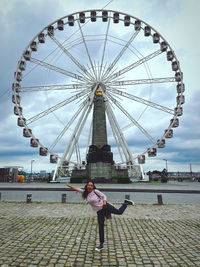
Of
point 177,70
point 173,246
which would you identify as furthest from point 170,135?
point 173,246

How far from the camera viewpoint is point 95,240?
4.98 m

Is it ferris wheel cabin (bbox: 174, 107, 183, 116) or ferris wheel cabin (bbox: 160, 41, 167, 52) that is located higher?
ferris wheel cabin (bbox: 160, 41, 167, 52)

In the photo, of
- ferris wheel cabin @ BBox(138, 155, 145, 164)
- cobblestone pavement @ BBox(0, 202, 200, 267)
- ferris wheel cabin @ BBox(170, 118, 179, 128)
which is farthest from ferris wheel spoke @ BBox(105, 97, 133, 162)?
cobblestone pavement @ BBox(0, 202, 200, 267)

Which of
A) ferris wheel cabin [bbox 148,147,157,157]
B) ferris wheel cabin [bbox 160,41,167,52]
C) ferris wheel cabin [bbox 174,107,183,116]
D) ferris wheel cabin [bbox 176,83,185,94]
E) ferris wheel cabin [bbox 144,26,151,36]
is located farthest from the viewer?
ferris wheel cabin [bbox 148,147,157,157]

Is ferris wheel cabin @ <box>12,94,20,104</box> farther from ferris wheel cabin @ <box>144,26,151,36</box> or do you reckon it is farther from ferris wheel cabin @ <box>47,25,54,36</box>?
ferris wheel cabin @ <box>144,26,151,36</box>

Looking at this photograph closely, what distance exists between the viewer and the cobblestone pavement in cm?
387

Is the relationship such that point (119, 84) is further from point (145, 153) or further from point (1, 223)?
point (1, 223)

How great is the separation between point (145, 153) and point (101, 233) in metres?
28.9

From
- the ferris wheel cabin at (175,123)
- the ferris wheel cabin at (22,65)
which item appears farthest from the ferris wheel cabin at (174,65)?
the ferris wheel cabin at (22,65)

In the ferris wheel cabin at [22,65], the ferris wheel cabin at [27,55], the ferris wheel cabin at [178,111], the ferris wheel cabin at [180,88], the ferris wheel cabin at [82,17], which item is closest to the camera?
the ferris wheel cabin at [22,65]

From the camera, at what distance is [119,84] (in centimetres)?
3120

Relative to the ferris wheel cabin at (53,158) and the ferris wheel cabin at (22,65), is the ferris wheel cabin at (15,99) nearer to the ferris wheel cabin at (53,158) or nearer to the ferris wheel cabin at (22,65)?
the ferris wheel cabin at (22,65)

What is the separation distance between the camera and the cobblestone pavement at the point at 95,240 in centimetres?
387

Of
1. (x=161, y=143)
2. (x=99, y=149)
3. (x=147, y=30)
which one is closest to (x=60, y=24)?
(x=147, y=30)
